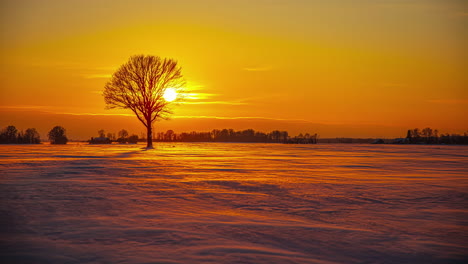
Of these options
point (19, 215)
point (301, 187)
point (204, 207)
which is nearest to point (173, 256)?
point (204, 207)

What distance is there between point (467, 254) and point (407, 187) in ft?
18.0

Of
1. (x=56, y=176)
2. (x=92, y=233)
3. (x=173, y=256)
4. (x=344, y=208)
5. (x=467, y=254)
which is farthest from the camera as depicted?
(x=56, y=176)

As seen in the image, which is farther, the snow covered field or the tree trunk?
the tree trunk

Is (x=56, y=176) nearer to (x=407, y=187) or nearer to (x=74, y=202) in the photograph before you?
(x=74, y=202)

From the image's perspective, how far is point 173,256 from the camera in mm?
4168

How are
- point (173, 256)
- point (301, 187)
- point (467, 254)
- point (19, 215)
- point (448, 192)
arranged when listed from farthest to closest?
point (301, 187) < point (448, 192) < point (19, 215) < point (467, 254) < point (173, 256)

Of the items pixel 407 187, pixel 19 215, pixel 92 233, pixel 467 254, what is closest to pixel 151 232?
pixel 92 233

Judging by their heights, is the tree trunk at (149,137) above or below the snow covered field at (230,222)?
above

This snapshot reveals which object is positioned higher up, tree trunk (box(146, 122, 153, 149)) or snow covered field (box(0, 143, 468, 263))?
tree trunk (box(146, 122, 153, 149))

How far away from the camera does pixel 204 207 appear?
699 centimetres

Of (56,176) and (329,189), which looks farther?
(56,176)

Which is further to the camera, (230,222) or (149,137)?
(149,137)

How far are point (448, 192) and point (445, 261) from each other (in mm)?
5461

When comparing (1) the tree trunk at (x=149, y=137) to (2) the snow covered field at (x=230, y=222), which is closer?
(2) the snow covered field at (x=230, y=222)
